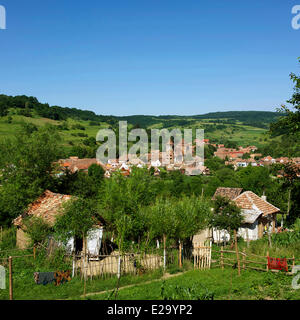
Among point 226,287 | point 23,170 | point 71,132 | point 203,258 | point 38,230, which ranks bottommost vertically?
point 203,258

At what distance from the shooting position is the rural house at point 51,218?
53.0 feet

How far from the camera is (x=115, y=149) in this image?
11206cm

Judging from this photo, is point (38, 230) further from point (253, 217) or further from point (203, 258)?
point (253, 217)

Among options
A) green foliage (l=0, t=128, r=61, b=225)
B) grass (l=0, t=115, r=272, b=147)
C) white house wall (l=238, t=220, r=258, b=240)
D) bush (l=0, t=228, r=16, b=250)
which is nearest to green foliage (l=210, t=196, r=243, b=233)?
white house wall (l=238, t=220, r=258, b=240)

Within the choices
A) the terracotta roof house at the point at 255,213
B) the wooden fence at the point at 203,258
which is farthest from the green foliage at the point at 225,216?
the wooden fence at the point at 203,258

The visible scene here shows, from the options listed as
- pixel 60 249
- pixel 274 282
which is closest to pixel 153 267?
pixel 60 249

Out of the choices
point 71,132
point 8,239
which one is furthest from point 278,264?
point 71,132

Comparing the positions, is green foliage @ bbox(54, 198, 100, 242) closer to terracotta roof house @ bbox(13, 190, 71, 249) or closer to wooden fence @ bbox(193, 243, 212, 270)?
terracotta roof house @ bbox(13, 190, 71, 249)

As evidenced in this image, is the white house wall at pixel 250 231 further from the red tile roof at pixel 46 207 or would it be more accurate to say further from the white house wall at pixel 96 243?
the red tile roof at pixel 46 207

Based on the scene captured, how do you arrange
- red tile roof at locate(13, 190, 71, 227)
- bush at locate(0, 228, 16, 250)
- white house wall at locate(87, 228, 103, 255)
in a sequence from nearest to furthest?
white house wall at locate(87, 228, 103, 255) < red tile roof at locate(13, 190, 71, 227) < bush at locate(0, 228, 16, 250)

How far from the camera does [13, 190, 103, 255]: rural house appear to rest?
1616 cm

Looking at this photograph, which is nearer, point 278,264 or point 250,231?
point 278,264

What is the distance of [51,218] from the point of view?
17.1m
